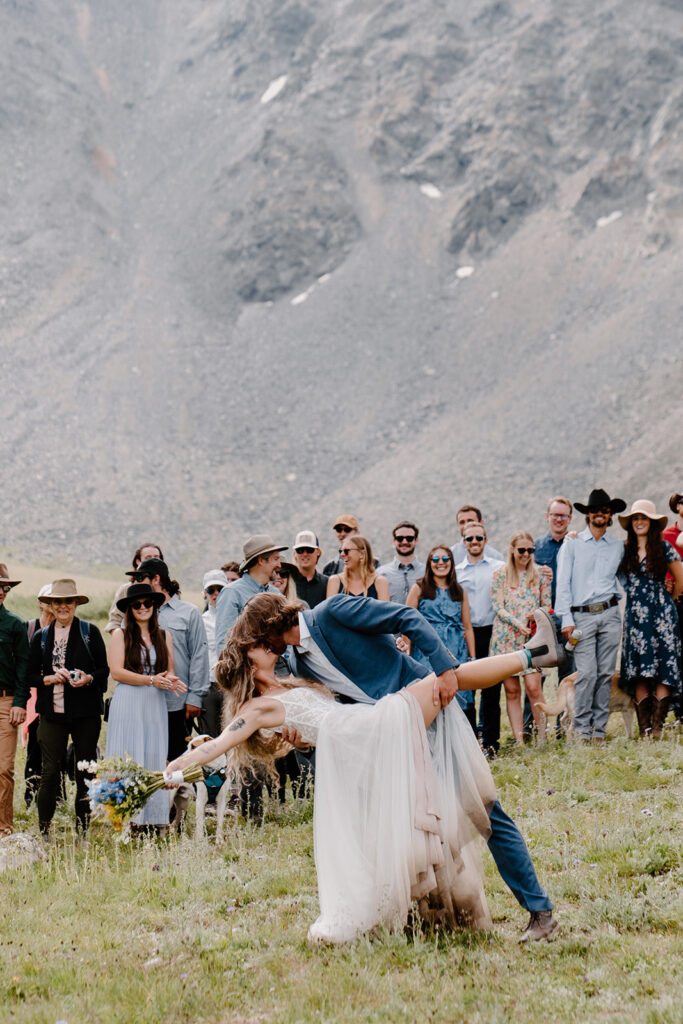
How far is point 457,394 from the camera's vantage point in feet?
194

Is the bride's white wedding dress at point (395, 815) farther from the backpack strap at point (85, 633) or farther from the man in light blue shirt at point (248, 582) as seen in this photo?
the backpack strap at point (85, 633)

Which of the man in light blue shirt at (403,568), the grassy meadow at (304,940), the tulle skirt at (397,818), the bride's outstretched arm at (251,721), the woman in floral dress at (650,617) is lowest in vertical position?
the grassy meadow at (304,940)

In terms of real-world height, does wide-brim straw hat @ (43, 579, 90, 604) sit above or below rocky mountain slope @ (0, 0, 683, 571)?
below

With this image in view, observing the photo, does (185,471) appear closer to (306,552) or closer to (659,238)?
(659,238)

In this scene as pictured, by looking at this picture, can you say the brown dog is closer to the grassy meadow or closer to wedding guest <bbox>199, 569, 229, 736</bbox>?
the grassy meadow

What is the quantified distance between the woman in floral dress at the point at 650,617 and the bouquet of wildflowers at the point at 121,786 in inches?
246

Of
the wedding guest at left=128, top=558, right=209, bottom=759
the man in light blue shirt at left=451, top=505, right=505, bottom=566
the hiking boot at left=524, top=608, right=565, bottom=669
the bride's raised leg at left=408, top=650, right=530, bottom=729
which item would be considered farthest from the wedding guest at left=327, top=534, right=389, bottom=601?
the bride's raised leg at left=408, top=650, right=530, bottom=729

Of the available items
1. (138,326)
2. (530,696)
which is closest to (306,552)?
(530,696)

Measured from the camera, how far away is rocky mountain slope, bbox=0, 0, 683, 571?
52625 mm

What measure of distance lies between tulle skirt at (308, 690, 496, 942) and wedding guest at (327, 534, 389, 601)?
415cm

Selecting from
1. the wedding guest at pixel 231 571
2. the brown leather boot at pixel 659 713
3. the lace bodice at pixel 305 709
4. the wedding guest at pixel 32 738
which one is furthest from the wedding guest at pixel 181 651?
the brown leather boot at pixel 659 713

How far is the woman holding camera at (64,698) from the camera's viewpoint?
8.73 metres

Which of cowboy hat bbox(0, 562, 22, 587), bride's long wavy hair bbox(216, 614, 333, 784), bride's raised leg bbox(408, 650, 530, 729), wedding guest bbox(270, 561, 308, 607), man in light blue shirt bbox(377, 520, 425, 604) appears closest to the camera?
bride's raised leg bbox(408, 650, 530, 729)

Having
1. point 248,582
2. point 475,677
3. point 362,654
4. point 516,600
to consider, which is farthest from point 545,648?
point 516,600
